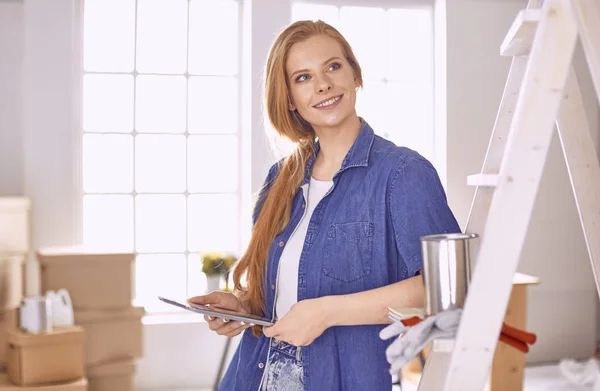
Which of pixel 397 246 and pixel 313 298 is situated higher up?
pixel 397 246

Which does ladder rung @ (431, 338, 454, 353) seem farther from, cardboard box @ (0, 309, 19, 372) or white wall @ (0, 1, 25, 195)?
white wall @ (0, 1, 25, 195)

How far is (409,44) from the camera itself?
4801 mm

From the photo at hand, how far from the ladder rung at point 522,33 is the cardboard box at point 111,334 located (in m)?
2.61

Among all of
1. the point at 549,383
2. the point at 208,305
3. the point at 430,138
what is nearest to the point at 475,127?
the point at 430,138

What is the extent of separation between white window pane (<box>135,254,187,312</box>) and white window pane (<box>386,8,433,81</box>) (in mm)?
1875

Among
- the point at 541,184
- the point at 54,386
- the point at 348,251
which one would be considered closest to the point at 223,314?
the point at 348,251

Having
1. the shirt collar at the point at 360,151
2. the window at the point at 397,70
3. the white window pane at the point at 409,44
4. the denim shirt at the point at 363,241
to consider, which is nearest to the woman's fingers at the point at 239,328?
the denim shirt at the point at 363,241

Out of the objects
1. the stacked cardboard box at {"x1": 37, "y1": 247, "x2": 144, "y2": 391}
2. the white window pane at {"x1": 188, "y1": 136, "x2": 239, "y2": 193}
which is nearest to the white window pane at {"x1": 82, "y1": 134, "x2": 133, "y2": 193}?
the white window pane at {"x1": 188, "y1": 136, "x2": 239, "y2": 193}

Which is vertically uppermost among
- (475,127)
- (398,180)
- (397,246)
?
(475,127)

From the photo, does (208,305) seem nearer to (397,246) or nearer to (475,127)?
(397,246)

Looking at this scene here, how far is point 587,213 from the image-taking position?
1559 millimetres

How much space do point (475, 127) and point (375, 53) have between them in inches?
32.4

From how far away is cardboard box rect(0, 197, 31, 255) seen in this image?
11.5 feet

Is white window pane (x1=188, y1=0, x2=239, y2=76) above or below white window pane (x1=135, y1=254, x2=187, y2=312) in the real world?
above
